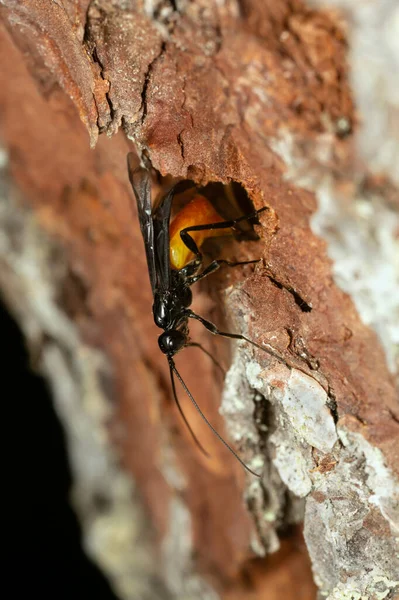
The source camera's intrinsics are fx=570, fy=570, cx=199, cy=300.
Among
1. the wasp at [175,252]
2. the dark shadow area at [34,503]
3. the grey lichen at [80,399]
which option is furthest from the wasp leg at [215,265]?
the dark shadow area at [34,503]

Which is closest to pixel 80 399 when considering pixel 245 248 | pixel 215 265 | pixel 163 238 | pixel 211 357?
pixel 211 357

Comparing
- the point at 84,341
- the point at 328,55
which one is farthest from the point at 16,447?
the point at 328,55

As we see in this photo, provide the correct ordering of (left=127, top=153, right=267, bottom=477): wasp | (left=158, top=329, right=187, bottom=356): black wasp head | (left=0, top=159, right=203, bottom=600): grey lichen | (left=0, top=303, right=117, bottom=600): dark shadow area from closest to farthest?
1. (left=127, top=153, right=267, bottom=477): wasp
2. (left=158, top=329, right=187, bottom=356): black wasp head
3. (left=0, top=159, right=203, bottom=600): grey lichen
4. (left=0, top=303, right=117, bottom=600): dark shadow area

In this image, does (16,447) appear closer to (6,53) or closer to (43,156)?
(43,156)

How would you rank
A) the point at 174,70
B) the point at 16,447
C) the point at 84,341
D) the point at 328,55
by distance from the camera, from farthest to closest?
the point at 16,447, the point at 84,341, the point at 174,70, the point at 328,55

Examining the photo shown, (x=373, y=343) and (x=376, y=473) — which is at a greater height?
(x=373, y=343)

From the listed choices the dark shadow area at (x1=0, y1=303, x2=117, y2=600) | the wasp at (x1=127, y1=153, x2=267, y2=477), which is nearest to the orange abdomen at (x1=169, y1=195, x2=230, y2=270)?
the wasp at (x1=127, y1=153, x2=267, y2=477)

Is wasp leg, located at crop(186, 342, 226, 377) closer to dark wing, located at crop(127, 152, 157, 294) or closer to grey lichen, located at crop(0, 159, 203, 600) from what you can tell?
dark wing, located at crop(127, 152, 157, 294)

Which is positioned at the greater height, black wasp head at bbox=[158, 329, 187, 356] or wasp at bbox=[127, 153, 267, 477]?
wasp at bbox=[127, 153, 267, 477]

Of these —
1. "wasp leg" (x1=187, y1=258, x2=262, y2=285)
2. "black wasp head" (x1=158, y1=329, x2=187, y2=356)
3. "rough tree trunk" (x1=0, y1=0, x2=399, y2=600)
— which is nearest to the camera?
"rough tree trunk" (x1=0, y1=0, x2=399, y2=600)
